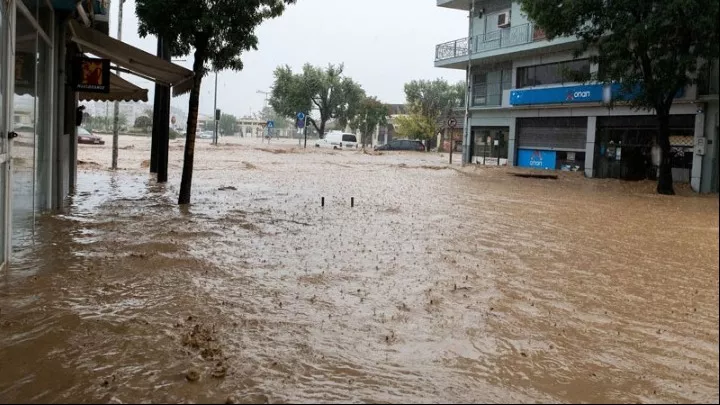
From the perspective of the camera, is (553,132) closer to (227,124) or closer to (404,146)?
(404,146)

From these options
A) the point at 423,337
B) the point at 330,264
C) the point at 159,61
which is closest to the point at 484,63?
the point at 159,61

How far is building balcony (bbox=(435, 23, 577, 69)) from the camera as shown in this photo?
92.3 ft

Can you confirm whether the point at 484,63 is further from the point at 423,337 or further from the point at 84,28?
the point at 423,337

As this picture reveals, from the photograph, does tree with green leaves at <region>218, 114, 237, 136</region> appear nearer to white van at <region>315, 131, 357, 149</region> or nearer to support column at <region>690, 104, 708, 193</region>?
white van at <region>315, 131, 357, 149</region>

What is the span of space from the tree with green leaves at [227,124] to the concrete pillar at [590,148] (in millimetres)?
104523

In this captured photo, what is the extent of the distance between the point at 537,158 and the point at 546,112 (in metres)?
2.20

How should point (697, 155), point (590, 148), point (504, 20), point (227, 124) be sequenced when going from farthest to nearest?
point (227, 124) → point (504, 20) → point (590, 148) → point (697, 155)

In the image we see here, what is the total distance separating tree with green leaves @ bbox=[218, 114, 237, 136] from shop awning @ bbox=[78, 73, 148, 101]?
10880 centimetres

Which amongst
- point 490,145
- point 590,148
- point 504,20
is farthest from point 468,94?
point 590,148

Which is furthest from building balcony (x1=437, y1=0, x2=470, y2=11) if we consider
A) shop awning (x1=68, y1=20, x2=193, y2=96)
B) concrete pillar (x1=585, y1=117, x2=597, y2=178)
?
shop awning (x1=68, y1=20, x2=193, y2=96)

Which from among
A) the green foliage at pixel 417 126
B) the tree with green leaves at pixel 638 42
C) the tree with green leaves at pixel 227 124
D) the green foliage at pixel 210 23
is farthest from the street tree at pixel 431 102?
the tree with green leaves at pixel 227 124

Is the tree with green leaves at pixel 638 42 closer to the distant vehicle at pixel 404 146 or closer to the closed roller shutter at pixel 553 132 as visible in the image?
the closed roller shutter at pixel 553 132

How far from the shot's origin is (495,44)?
31312mm

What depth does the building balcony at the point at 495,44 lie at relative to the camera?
92.3 ft
